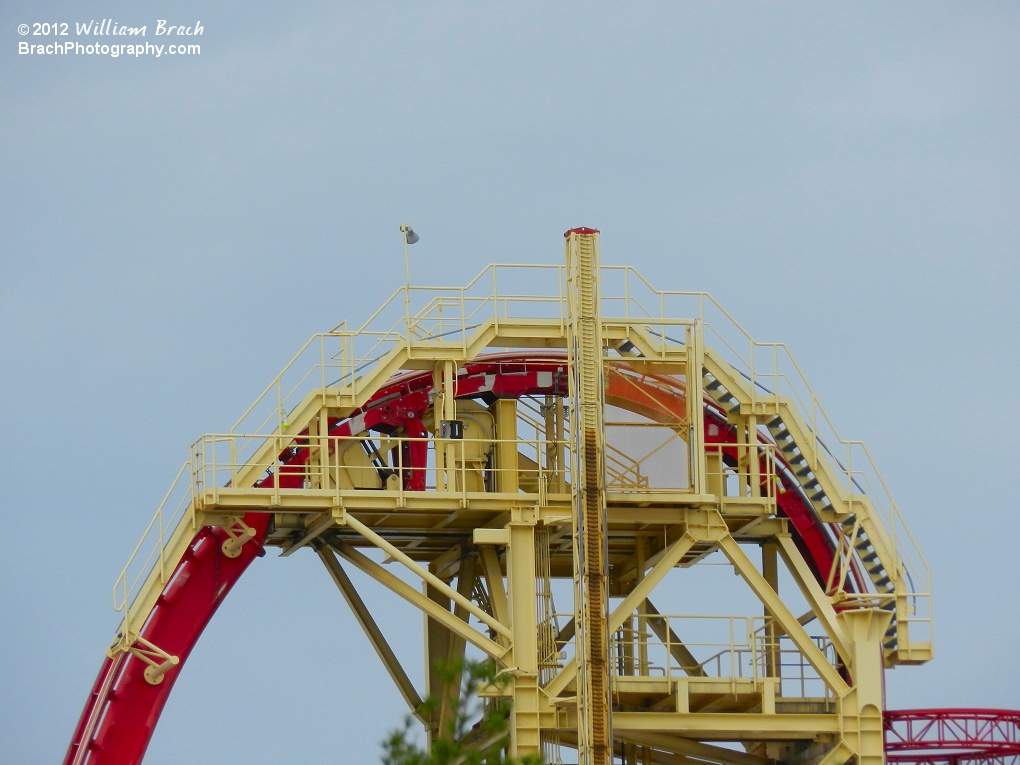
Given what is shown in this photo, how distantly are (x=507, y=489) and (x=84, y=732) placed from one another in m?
10.4

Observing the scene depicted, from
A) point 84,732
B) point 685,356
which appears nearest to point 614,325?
point 685,356

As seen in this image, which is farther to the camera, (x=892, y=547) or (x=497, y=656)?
(x=892, y=547)

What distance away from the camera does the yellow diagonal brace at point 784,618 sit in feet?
167

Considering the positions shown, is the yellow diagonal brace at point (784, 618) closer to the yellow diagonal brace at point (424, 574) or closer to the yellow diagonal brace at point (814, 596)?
the yellow diagonal brace at point (814, 596)

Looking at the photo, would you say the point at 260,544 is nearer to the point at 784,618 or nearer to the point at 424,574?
the point at 424,574

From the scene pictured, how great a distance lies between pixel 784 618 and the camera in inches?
2003

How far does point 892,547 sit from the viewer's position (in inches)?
2066

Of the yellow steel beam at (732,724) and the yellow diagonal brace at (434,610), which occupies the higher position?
the yellow diagonal brace at (434,610)

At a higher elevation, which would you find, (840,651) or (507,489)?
(507,489)

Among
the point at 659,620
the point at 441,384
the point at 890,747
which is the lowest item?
the point at 890,747

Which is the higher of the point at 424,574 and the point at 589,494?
the point at 589,494

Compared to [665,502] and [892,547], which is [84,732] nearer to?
[665,502]

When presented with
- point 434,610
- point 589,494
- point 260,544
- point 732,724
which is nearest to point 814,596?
point 732,724

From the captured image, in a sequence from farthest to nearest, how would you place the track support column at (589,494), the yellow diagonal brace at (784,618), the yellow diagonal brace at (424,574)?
the yellow diagonal brace at (784,618) < the yellow diagonal brace at (424,574) < the track support column at (589,494)
